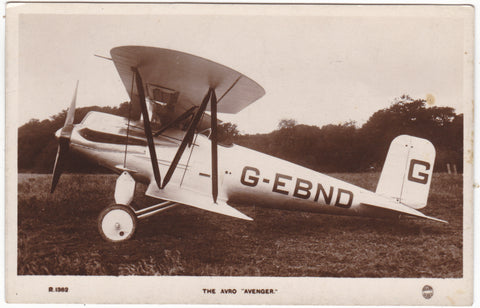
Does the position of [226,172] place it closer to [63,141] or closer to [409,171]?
[63,141]

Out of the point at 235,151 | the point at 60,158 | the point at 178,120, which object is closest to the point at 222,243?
the point at 235,151

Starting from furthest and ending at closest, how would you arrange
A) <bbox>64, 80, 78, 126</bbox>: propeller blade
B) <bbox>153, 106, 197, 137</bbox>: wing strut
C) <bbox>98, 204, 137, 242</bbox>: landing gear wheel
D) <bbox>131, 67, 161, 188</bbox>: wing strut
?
<bbox>153, 106, 197, 137</bbox>: wing strut
<bbox>64, 80, 78, 126</bbox>: propeller blade
<bbox>98, 204, 137, 242</bbox>: landing gear wheel
<bbox>131, 67, 161, 188</bbox>: wing strut

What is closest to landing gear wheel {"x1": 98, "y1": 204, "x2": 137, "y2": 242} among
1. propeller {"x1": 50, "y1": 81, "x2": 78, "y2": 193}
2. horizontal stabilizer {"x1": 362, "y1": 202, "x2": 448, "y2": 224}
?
propeller {"x1": 50, "y1": 81, "x2": 78, "y2": 193}

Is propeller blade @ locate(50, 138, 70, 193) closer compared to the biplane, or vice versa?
the biplane

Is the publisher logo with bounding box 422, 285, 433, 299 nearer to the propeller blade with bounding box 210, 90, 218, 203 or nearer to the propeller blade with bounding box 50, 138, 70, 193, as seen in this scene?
the propeller blade with bounding box 210, 90, 218, 203

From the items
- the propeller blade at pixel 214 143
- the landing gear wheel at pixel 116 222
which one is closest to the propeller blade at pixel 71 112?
the landing gear wheel at pixel 116 222

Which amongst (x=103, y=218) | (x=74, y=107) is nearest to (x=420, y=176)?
(x=103, y=218)

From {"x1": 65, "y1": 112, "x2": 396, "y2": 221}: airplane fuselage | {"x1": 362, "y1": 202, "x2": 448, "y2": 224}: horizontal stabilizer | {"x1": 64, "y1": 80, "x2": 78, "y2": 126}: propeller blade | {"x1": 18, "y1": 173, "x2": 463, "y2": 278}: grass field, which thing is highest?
{"x1": 64, "y1": 80, "x2": 78, "y2": 126}: propeller blade
